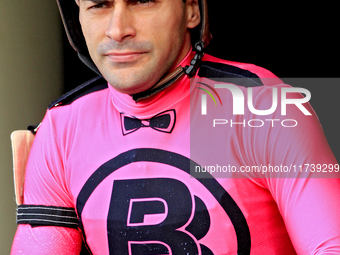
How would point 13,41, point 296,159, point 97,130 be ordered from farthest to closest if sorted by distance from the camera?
point 13,41, point 97,130, point 296,159

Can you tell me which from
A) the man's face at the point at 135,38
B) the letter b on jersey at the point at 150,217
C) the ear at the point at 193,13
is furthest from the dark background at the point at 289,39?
the letter b on jersey at the point at 150,217

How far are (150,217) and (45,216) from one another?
30 centimetres

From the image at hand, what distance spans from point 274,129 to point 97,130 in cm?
45

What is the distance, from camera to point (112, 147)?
114cm

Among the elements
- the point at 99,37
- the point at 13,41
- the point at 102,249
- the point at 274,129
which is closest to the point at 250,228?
the point at 274,129

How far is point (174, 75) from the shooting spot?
111 cm

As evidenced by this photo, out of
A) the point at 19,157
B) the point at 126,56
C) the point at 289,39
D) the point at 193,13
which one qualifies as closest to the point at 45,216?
the point at 19,157

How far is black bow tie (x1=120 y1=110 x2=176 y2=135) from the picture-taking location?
1.11 meters

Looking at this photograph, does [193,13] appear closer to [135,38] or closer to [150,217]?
[135,38]

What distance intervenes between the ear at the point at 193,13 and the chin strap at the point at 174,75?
0.19 ft

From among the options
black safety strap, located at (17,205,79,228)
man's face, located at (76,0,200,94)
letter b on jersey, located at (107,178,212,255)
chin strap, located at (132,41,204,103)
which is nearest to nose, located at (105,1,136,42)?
man's face, located at (76,0,200,94)

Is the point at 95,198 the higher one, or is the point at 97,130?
the point at 97,130

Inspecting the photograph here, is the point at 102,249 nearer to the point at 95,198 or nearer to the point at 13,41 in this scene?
the point at 95,198

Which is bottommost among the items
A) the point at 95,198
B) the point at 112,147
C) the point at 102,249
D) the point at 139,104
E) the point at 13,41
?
the point at 102,249
